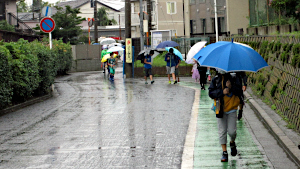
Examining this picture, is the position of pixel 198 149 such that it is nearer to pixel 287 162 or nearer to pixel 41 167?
pixel 287 162

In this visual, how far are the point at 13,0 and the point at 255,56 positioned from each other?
35.3 m

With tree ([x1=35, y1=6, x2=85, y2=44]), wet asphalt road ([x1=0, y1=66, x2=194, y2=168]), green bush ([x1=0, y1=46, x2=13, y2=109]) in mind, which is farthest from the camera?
tree ([x1=35, y1=6, x2=85, y2=44])

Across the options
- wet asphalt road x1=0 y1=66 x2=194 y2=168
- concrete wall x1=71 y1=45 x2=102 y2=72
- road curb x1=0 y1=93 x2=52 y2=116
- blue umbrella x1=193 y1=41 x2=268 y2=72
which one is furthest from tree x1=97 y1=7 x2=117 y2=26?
blue umbrella x1=193 y1=41 x2=268 y2=72

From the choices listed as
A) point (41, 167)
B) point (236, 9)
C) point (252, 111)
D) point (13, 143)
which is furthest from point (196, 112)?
point (236, 9)

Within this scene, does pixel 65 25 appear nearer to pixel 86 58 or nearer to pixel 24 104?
pixel 86 58

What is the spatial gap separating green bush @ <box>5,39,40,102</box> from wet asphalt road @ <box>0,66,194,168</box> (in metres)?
0.67

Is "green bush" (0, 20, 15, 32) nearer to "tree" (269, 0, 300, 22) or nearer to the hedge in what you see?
the hedge

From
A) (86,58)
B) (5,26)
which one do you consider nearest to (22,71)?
(5,26)

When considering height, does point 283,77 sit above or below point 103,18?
below

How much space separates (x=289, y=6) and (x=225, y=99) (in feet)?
38.9

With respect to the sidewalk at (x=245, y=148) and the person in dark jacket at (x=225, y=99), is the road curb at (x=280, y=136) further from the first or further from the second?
the person in dark jacket at (x=225, y=99)

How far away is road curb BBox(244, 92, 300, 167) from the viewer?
23.0 feet

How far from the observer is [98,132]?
9.79 metres

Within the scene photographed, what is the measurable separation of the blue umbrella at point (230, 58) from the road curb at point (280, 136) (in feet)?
4.88
